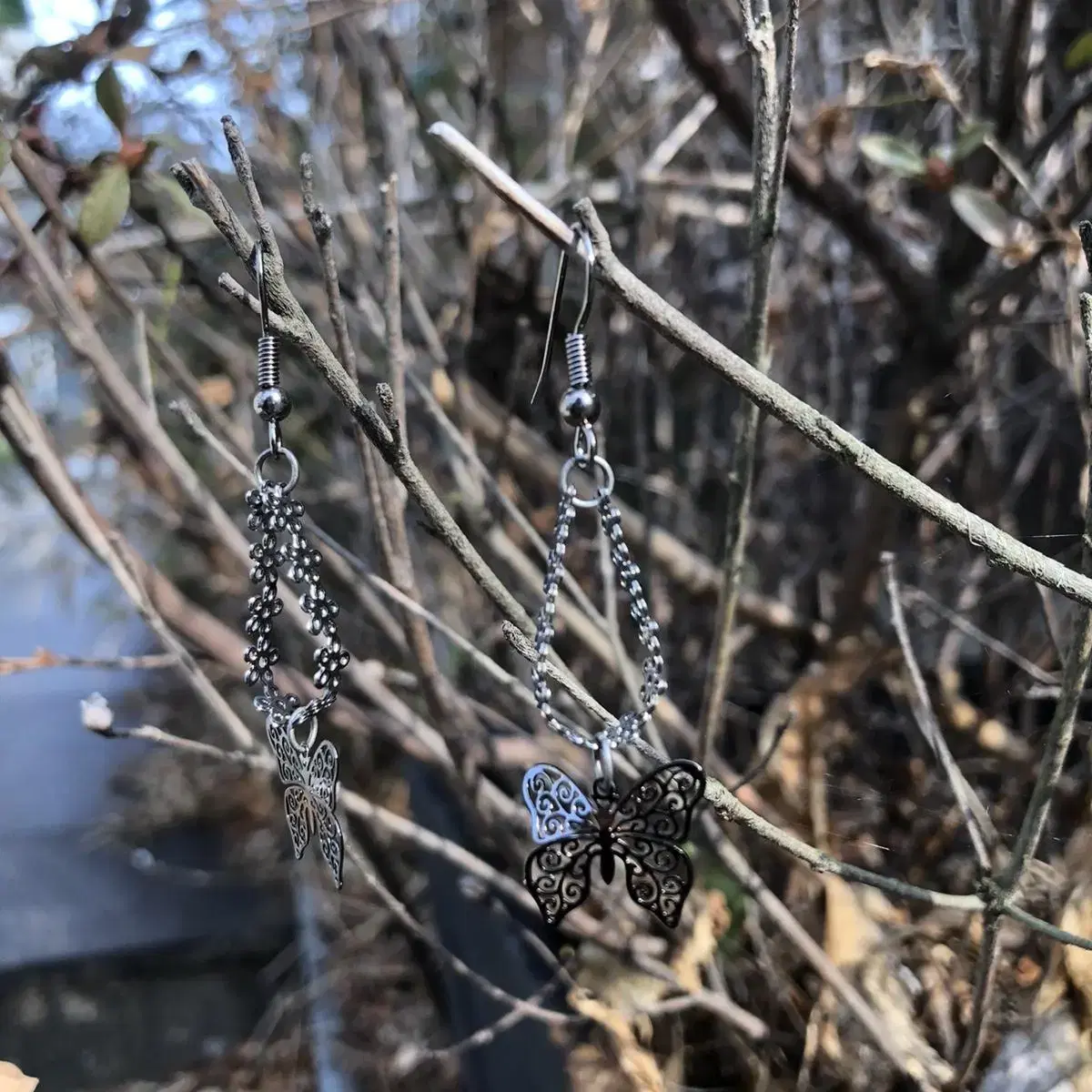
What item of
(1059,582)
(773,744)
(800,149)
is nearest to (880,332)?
(800,149)

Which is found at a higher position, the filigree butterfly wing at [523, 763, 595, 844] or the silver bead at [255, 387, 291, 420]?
the silver bead at [255, 387, 291, 420]

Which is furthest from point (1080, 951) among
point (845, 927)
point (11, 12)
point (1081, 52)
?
point (11, 12)

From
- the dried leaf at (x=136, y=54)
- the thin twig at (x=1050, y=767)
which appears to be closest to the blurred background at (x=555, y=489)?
the dried leaf at (x=136, y=54)

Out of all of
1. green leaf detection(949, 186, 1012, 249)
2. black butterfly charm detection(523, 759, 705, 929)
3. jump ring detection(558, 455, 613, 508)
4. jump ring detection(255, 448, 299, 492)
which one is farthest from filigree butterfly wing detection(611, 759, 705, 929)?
green leaf detection(949, 186, 1012, 249)

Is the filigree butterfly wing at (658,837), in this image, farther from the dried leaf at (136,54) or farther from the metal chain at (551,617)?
the dried leaf at (136,54)

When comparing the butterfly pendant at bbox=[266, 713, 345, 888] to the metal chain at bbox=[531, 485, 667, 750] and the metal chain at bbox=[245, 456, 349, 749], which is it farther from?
the metal chain at bbox=[531, 485, 667, 750]

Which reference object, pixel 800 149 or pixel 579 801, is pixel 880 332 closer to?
pixel 800 149

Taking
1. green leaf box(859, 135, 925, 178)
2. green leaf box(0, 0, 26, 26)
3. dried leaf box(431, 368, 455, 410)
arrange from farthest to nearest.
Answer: dried leaf box(431, 368, 455, 410) < green leaf box(0, 0, 26, 26) < green leaf box(859, 135, 925, 178)
